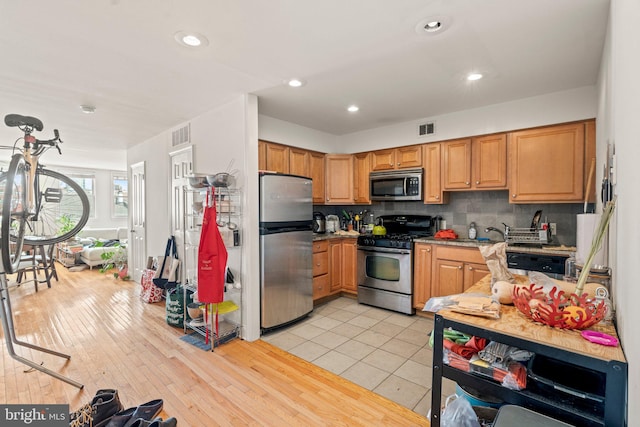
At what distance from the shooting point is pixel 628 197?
0.99m

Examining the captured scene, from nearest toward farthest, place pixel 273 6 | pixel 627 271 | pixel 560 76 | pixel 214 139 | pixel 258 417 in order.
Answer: pixel 627 271
pixel 273 6
pixel 258 417
pixel 560 76
pixel 214 139

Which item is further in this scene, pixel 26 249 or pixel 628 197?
pixel 26 249

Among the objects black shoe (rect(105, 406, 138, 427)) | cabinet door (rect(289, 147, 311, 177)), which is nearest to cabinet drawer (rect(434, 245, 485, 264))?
cabinet door (rect(289, 147, 311, 177))

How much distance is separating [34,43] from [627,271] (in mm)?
3433

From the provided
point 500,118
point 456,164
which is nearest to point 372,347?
point 456,164

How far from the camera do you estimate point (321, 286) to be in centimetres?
399

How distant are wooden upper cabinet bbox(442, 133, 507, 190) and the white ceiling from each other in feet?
1.50

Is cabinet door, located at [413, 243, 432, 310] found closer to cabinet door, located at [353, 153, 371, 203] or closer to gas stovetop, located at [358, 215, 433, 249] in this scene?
gas stovetop, located at [358, 215, 433, 249]

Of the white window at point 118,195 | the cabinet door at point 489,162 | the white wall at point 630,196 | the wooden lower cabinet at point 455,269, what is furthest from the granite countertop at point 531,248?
the white window at point 118,195

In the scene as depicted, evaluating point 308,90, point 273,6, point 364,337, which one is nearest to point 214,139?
point 308,90

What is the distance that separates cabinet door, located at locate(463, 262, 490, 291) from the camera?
3146 mm

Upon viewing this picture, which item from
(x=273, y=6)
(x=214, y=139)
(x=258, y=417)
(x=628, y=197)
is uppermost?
(x=273, y=6)

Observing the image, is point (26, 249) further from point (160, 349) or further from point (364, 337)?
point (364, 337)

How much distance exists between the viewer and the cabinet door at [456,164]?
3496 mm
